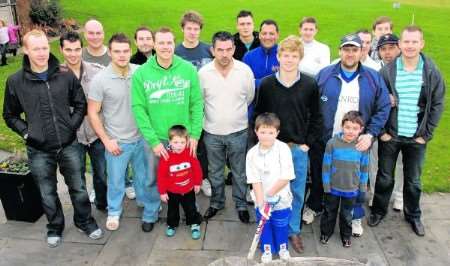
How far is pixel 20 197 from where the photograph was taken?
5.80 meters

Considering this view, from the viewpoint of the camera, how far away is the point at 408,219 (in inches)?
231

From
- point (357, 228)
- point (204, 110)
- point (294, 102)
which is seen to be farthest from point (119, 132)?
point (357, 228)

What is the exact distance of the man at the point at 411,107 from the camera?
5.19m

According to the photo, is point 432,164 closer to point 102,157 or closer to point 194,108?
point 194,108

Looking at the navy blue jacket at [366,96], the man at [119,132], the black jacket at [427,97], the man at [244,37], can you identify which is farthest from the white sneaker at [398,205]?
the man at [119,132]

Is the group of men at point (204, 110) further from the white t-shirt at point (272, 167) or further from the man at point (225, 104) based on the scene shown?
the white t-shirt at point (272, 167)

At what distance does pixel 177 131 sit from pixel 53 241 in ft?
6.79

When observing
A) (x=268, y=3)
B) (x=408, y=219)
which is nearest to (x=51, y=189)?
(x=408, y=219)

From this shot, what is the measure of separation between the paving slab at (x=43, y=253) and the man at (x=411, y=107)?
3825mm

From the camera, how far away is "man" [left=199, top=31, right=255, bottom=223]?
5277 millimetres

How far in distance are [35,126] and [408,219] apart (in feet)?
15.7

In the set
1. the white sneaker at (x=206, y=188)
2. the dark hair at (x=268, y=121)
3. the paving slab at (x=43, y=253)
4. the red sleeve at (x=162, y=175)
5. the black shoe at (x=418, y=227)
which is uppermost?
the dark hair at (x=268, y=121)

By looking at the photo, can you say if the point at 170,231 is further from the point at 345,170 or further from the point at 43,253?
the point at 345,170

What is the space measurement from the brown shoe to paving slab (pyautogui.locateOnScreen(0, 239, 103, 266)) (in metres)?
2.35
